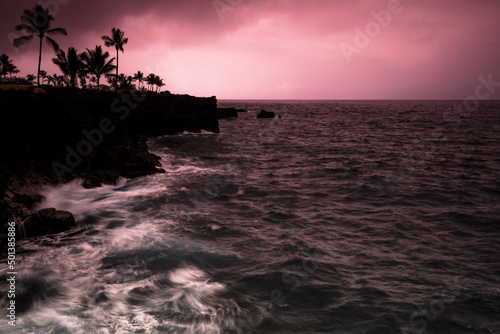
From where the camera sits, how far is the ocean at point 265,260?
23.6 ft

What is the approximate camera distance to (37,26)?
3809cm

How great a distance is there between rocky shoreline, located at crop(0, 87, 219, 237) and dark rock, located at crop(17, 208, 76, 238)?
0.04 meters

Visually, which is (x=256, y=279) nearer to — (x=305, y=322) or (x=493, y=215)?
(x=305, y=322)

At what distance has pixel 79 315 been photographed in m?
7.13

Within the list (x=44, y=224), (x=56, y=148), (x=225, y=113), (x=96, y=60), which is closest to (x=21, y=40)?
(x=96, y=60)

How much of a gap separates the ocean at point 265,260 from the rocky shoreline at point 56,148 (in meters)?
1.04

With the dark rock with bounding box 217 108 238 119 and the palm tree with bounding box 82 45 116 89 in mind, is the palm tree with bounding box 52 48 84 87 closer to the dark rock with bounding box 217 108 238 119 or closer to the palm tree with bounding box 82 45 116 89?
the palm tree with bounding box 82 45 116 89

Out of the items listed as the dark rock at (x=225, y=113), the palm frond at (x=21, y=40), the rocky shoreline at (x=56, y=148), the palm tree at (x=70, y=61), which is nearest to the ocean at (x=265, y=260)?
the rocky shoreline at (x=56, y=148)

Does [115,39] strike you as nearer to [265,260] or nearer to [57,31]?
[57,31]

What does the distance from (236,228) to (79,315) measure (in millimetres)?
6734

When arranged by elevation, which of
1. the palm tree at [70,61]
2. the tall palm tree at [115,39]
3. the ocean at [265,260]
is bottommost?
the ocean at [265,260]

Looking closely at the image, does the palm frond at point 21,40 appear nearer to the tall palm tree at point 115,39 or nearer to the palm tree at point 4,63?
the tall palm tree at point 115,39

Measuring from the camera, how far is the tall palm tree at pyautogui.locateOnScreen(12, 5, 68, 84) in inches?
1442

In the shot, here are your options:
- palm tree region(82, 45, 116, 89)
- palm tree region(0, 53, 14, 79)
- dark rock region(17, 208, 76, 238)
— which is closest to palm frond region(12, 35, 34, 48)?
palm tree region(82, 45, 116, 89)
